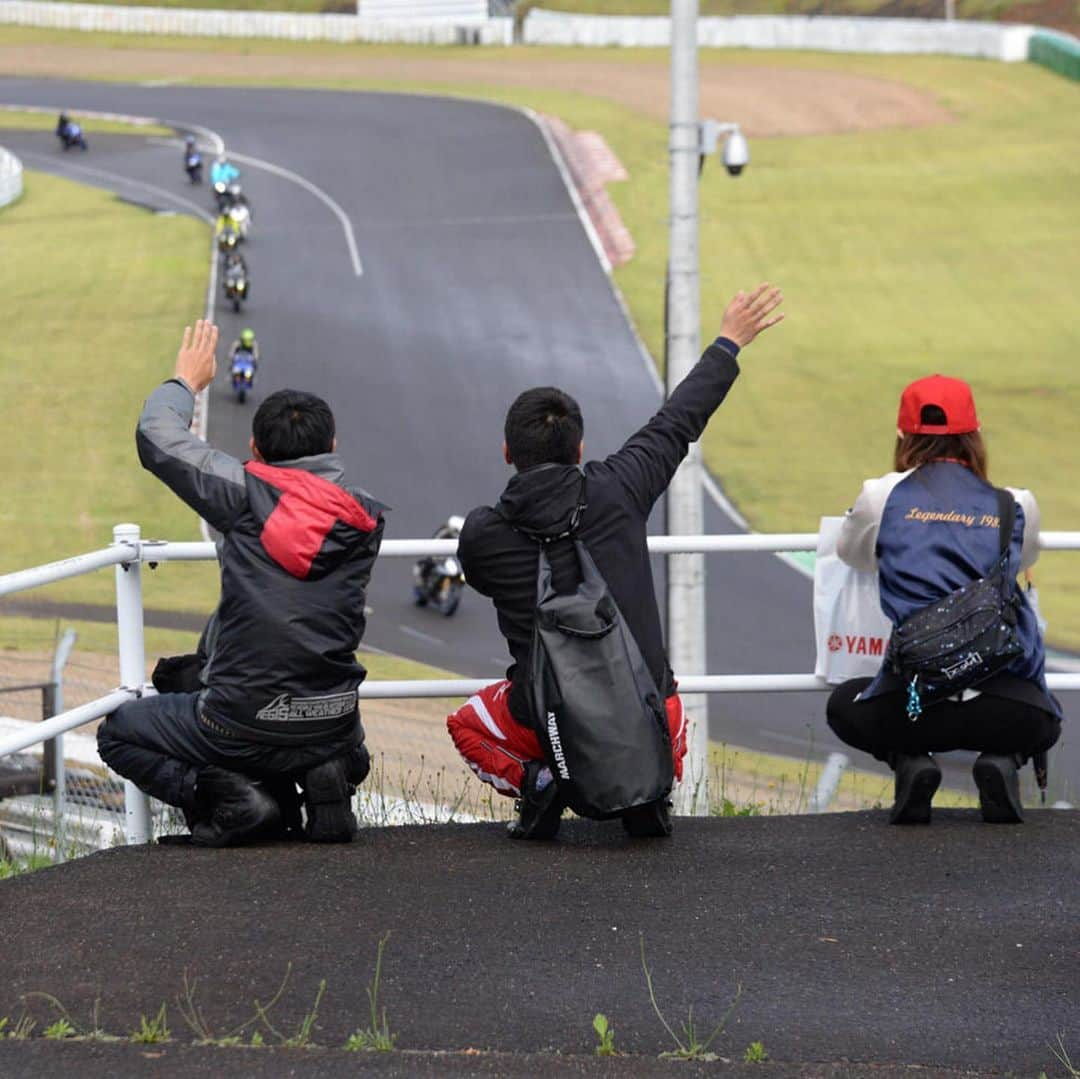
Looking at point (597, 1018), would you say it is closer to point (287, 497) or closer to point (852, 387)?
point (287, 497)

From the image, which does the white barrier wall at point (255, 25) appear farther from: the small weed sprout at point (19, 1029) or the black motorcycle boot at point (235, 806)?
the small weed sprout at point (19, 1029)

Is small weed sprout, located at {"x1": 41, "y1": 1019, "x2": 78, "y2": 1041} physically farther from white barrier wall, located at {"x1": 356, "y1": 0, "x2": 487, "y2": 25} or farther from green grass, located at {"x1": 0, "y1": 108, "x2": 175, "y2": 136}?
white barrier wall, located at {"x1": 356, "y1": 0, "x2": 487, "y2": 25}

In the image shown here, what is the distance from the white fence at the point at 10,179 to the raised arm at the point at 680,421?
48015 millimetres

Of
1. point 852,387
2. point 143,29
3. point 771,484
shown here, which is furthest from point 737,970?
point 143,29

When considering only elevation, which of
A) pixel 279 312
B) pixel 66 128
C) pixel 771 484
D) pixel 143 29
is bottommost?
pixel 771 484

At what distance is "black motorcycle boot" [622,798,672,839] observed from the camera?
6.20 meters

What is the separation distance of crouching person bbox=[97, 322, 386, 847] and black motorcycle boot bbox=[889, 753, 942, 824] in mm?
1943

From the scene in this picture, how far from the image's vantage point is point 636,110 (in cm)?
6412

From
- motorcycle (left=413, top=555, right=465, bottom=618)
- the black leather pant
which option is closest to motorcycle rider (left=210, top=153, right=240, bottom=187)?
motorcycle (left=413, top=555, right=465, bottom=618)

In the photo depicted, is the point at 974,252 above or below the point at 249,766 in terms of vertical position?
above

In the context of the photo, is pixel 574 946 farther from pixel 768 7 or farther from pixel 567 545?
pixel 768 7

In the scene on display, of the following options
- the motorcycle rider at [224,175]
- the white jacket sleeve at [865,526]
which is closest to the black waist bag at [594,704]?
the white jacket sleeve at [865,526]

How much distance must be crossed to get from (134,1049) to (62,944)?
906mm

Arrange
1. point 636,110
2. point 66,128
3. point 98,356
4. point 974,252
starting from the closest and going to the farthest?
point 98,356 < point 974,252 < point 66,128 < point 636,110
